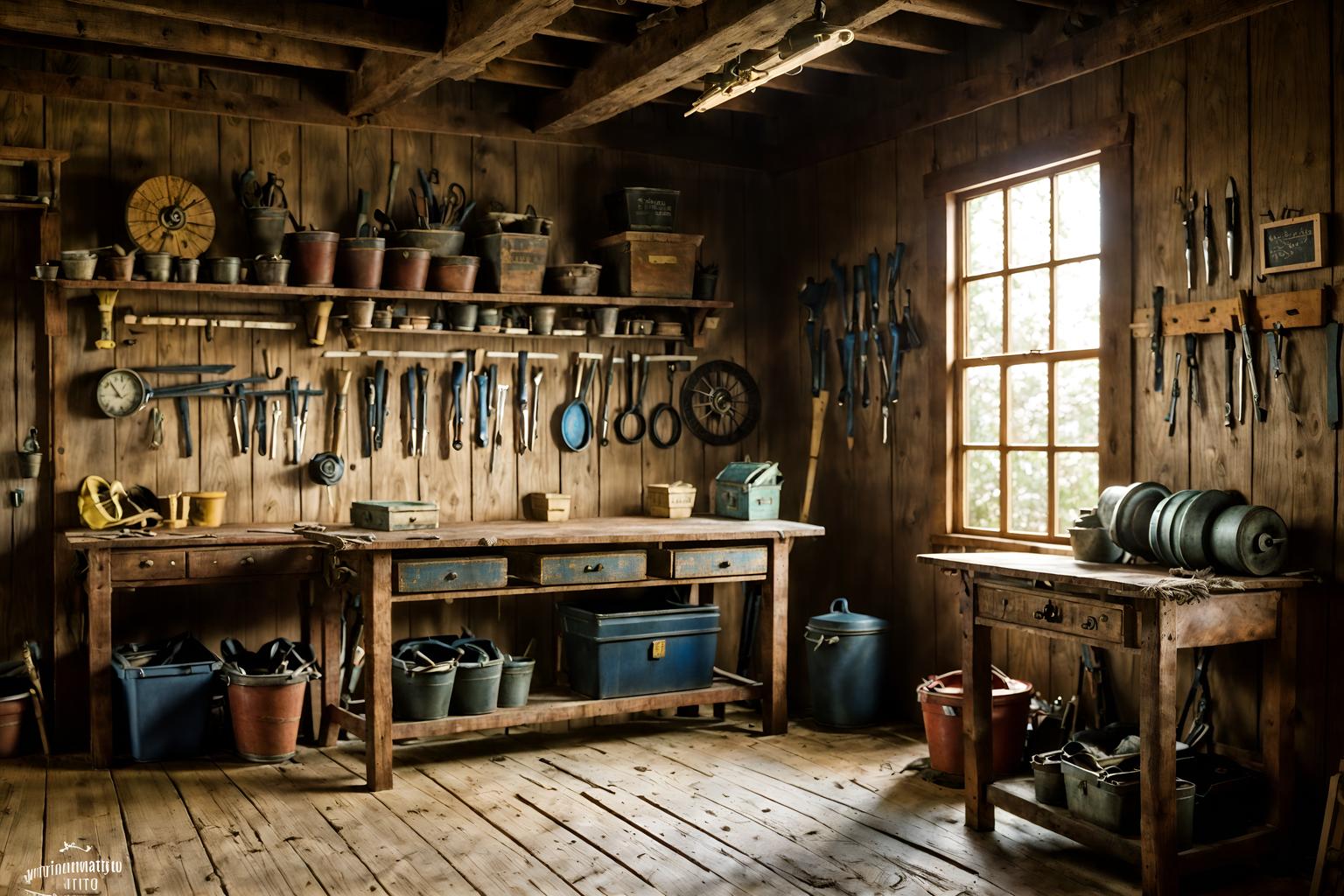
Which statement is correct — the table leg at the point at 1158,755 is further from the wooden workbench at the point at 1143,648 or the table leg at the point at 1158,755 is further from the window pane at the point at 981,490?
the window pane at the point at 981,490

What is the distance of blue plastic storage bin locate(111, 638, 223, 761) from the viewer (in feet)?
15.5

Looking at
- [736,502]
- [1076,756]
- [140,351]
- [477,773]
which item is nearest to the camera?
[1076,756]

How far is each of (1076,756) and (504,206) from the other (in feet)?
11.9

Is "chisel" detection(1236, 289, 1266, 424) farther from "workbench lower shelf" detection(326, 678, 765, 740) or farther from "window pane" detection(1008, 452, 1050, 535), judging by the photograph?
"workbench lower shelf" detection(326, 678, 765, 740)

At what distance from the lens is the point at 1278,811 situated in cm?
372

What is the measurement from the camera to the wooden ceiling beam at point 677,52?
4199mm

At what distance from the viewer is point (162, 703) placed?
4781 mm

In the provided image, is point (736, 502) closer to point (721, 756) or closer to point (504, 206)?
point (721, 756)

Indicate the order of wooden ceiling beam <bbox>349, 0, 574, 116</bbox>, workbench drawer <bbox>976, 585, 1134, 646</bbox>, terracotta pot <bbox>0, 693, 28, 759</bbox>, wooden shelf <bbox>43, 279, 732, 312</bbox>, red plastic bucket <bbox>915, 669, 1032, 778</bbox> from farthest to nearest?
wooden shelf <bbox>43, 279, 732, 312</bbox> < terracotta pot <bbox>0, 693, 28, 759</bbox> < red plastic bucket <bbox>915, 669, 1032, 778</bbox> < wooden ceiling beam <bbox>349, 0, 574, 116</bbox> < workbench drawer <bbox>976, 585, 1134, 646</bbox>

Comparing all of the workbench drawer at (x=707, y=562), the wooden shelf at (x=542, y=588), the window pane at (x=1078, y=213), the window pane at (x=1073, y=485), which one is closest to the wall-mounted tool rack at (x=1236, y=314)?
the window pane at (x=1078, y=213)

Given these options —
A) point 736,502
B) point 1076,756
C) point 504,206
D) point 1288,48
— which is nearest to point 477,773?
point 736,502

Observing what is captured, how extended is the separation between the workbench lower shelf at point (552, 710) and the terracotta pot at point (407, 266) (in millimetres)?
1888

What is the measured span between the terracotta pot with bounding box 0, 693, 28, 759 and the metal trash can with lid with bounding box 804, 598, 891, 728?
334cm

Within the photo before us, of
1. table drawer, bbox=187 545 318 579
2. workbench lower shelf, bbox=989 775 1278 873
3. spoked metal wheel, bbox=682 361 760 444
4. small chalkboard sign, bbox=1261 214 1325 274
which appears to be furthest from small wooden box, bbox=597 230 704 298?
workbench lower shelf, bbox=989 775 1278 873
